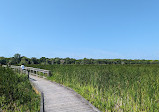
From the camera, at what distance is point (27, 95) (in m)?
9.33

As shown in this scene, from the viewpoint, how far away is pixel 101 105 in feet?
22.1

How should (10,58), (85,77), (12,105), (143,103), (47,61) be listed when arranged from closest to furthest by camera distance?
(143,103), (12,105), (85,77), (10,58), (47,61)

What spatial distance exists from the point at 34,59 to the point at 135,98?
5517 cm

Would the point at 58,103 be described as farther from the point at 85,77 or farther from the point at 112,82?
the point at 85,77

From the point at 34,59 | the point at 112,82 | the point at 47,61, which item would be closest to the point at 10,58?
the point at 34,59

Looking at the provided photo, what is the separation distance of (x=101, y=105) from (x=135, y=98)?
2299mm

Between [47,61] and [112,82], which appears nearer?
[112,82]

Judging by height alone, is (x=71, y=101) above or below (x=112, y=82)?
below

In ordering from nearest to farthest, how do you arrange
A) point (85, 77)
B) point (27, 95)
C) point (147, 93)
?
point (147, 93), point (27, 95), point (85, 77)

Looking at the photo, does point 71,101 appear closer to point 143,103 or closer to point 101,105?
point 101,105

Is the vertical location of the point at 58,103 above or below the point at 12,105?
above

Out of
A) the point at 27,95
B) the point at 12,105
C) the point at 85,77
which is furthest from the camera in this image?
the point at 85,77

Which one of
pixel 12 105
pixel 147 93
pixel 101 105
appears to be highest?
pixel 147 93

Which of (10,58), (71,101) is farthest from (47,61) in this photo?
(71,101)
